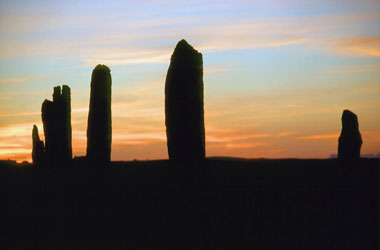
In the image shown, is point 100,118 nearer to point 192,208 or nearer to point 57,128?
A: point 57,128

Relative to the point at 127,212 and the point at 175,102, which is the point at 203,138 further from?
the point at 127,212

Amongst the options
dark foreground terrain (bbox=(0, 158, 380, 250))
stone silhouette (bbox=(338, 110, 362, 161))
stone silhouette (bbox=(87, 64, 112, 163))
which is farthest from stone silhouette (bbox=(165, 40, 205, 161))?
stone silhouette (bbox=(338, 110, 362, 161))

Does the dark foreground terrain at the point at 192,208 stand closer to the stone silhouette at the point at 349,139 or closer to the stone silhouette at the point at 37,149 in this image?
the stone silhouette at the point at 349,139

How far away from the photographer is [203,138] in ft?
69.9

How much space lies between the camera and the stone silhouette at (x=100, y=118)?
24422mm

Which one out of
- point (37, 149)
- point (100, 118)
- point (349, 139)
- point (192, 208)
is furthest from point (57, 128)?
point (192, 208)

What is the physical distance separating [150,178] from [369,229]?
703cm

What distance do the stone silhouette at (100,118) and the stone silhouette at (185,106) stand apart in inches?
150

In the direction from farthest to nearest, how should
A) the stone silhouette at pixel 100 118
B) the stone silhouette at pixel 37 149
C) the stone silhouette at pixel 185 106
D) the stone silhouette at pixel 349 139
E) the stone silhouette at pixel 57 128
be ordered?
the stone silhouette at pixel 37 149 < the stone silhouette at pixel 57 128 < the stone silhouette at pixel 100 118 < the stone silhouette at pixel 349 139 < the stone silhouette at pixel 185 106

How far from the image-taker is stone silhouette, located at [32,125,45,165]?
27.4 metres

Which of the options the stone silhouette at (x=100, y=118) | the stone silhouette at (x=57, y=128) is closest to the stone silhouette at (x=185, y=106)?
the stone silhouette at (x=100, y=118)

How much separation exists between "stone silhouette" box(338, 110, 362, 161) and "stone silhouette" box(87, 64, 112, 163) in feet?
27.7

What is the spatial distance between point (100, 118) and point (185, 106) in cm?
459

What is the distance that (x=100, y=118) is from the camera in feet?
80.7
